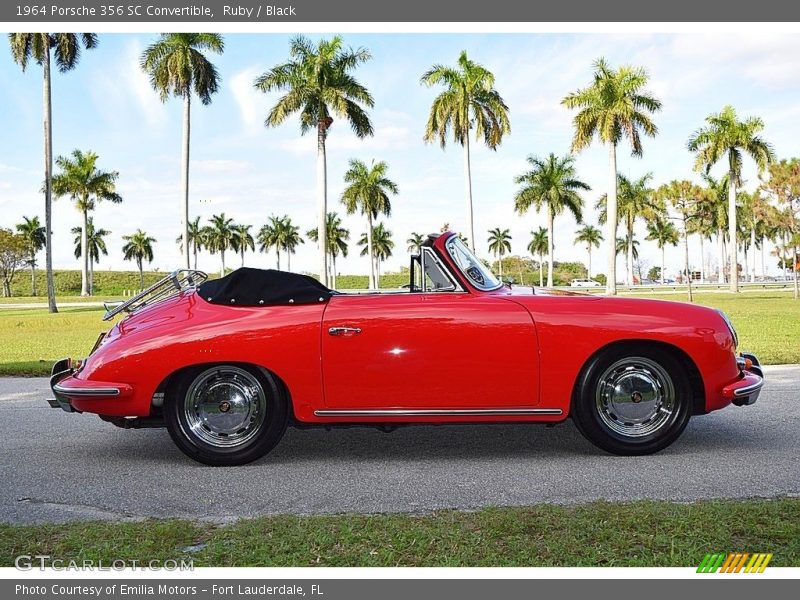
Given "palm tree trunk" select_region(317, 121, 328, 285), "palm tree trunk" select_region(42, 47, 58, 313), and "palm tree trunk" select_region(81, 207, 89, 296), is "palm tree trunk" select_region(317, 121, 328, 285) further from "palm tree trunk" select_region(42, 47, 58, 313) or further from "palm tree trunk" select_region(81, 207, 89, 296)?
"palm tree trunk" select_region(81, 207, 89, 296)

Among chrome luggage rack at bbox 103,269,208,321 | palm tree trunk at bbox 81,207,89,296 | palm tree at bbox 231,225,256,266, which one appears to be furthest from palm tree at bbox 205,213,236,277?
chrome luggage rack at bbox 103,269,208,321

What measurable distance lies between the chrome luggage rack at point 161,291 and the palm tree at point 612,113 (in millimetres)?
35211

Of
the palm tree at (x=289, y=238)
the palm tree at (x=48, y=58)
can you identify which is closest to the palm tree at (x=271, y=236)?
the palm tree at (x=289, y=238)

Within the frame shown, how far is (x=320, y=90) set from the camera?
1437 inches

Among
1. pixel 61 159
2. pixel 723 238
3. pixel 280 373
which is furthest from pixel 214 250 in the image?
pixel 280 373

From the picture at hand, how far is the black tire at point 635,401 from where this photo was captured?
4.84 meters

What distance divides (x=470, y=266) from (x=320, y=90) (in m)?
33.1

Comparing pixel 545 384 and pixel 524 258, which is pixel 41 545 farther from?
pixel 524 258

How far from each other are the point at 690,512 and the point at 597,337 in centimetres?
143

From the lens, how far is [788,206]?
3953cm

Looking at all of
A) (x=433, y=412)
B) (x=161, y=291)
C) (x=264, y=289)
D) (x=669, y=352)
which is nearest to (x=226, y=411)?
(x=264, y=289)

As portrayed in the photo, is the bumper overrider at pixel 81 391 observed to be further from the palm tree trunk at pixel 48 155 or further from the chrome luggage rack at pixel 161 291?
the palm tree trunk at pixel 48 155

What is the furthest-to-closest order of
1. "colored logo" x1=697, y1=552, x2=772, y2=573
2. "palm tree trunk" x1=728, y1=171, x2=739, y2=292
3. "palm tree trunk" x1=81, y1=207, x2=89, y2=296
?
"palm tree trunk" x1=81, y1=207, x2=89, y2=296
"palm tree trunk" x1=728, y1=171, x2=739, y2=292
"colored logo" x1=697, y1=552, x2=772, y2=573

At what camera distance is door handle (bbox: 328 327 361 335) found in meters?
4.73
